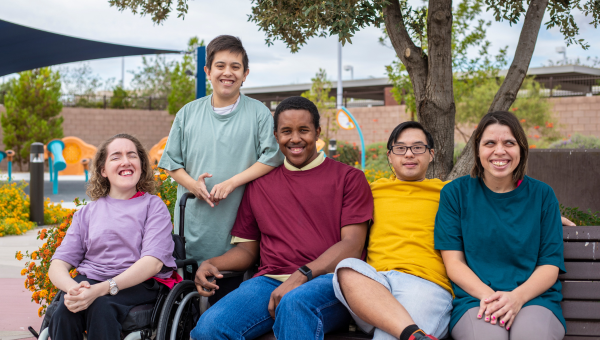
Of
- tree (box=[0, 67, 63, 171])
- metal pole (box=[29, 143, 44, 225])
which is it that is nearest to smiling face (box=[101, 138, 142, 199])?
metal pole (box=[29, 143, 44, 225])

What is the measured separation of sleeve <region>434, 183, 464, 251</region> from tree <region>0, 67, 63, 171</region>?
21.5 metres

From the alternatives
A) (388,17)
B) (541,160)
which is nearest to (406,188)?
(388,17)

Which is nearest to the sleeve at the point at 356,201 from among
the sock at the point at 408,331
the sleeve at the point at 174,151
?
the sock at the point at 408,331

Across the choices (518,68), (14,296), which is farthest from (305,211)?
(14,296)

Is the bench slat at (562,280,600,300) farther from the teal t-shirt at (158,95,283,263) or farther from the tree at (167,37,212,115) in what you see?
the tree at (167,37,212,115)

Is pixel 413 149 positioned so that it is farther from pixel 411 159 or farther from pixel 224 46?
pixel 224 46

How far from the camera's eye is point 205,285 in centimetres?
274

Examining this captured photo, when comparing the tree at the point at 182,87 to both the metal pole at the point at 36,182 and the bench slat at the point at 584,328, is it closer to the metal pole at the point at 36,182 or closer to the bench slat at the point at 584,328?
the metal pole at the point at 36,182

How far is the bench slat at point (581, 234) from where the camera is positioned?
2.77m

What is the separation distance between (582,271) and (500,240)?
559 mm

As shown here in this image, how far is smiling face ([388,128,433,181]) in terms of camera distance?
2902 mm

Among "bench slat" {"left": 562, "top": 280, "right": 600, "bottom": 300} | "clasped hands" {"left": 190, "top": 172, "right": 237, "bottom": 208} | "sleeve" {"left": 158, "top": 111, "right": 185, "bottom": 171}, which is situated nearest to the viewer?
"bench slat" {"left": 562, "top": 280, "right": 600, "bottom": 300}

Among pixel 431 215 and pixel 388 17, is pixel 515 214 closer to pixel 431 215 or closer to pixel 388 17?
pixel 431 215

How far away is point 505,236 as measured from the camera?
2525 millimetres
